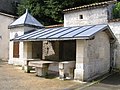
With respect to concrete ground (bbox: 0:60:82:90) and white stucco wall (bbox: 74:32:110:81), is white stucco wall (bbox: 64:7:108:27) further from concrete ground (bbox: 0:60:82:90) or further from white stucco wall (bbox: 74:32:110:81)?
concrete ground (bbox: 0:60:82:90)

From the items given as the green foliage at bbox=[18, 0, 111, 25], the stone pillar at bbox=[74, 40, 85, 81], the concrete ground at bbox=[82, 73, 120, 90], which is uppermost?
the green foliage at bbox=[18, 0, 111, 25]

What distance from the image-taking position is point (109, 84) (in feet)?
38.5

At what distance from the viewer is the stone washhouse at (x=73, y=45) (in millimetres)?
12500

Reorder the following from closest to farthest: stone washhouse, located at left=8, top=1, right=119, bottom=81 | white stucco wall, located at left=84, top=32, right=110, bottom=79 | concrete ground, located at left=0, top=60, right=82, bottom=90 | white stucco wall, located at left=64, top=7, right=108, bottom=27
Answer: concrete ground, located at left=0, top=60, right=82, bottom=90 < stone washhouse, located at left=8, top=1, right=119, bottom=81 < white stucco wall, located at left=84, top=32, right=110, bottom=79 < white stucco wall, located at left=64, top=7, right=108, bottom=27

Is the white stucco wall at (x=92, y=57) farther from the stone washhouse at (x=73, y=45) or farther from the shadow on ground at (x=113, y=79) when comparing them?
the shadow on ground at (x=113, y=79)

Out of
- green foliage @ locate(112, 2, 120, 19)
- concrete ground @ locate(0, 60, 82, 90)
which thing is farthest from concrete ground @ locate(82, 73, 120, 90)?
green foliage @ locate(112, 2, 120, 19)

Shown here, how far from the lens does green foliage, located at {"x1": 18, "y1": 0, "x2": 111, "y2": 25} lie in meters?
23.0

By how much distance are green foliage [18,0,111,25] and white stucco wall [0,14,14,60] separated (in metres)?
3.17

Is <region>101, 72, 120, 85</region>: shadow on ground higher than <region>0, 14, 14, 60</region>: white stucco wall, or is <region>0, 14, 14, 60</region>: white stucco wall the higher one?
<region>0, 14, 14, 60</region>: white stucco wall

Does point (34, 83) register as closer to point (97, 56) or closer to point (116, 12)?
point (97, 56)

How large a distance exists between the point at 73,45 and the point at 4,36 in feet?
27.7

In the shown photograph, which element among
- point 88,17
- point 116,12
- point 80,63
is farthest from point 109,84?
point 88,17

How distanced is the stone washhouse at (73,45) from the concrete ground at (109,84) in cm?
79

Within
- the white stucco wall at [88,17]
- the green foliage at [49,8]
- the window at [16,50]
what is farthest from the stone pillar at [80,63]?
the green foliage at [49,8]
